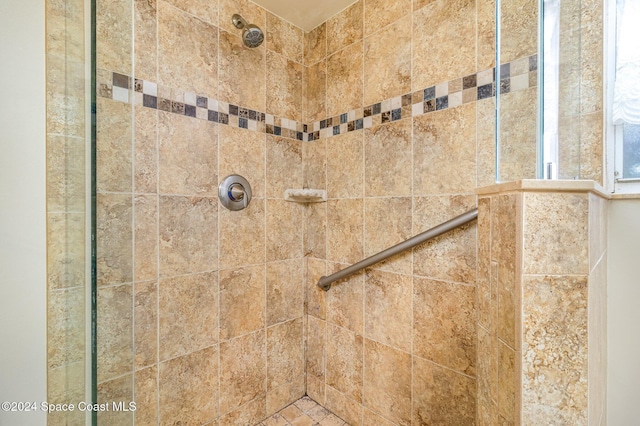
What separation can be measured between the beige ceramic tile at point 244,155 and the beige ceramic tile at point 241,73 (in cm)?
14

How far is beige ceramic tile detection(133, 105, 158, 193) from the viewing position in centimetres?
96

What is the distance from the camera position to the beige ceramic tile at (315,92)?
4.68ft

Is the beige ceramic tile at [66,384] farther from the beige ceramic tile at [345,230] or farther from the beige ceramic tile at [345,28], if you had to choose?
the beige ceramic tile at [345,28]

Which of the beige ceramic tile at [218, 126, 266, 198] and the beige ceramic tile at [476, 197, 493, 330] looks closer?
the beige ceramic tile at [476, 197, 493, 330]

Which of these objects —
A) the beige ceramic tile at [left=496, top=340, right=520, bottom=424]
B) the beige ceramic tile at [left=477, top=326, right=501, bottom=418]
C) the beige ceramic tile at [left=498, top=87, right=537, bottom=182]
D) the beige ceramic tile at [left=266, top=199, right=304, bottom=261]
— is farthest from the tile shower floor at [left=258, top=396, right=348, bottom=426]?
the beige ceramic tile at [left=498, top=87, right=537, bottom=182]

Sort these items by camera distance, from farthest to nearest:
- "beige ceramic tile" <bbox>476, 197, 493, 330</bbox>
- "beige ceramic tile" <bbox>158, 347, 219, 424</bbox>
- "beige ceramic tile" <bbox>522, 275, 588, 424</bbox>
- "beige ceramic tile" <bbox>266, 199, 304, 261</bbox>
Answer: "beige ceramic tile" <bbox>266, 199, 304, 261</bbox> < "beige ceramic tile" <bbox>158, 347, 219, 424</bbox> < "beige ceramic tile" <bbox>476, 197, 493, 330</bbox> < "beige ceramic tile" <bbox>522, 275, 588, 424</bbox>

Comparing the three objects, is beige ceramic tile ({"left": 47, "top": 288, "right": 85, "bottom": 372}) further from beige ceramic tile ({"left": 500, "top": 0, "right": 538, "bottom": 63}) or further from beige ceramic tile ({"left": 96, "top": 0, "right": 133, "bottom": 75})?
beige ceramic tile ({"left": 500, "top": 0, "right": 538, "bottom": 63})

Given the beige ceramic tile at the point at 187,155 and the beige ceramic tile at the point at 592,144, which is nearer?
the beige ceramic tile at the point at 592,144

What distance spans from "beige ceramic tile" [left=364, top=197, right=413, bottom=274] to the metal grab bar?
7cm

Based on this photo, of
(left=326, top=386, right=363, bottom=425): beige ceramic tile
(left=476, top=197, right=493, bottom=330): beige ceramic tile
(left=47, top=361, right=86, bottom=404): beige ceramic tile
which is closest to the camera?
(left=476, top=197, right=493, bottom=330): beige ceramic tile

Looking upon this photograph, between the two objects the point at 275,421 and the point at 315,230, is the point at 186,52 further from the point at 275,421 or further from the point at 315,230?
the point at 275,421

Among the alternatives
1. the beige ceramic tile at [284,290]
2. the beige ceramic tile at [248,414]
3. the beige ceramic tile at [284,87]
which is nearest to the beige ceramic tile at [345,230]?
the beige ceramic tile at [284,290]

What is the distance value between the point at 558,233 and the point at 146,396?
1311 mm

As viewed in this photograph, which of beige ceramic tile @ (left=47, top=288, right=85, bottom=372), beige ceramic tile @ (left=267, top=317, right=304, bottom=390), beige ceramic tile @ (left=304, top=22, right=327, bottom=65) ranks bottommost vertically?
beige ceramic tile @ (left=267, top=317, right=304, bottom=390)
